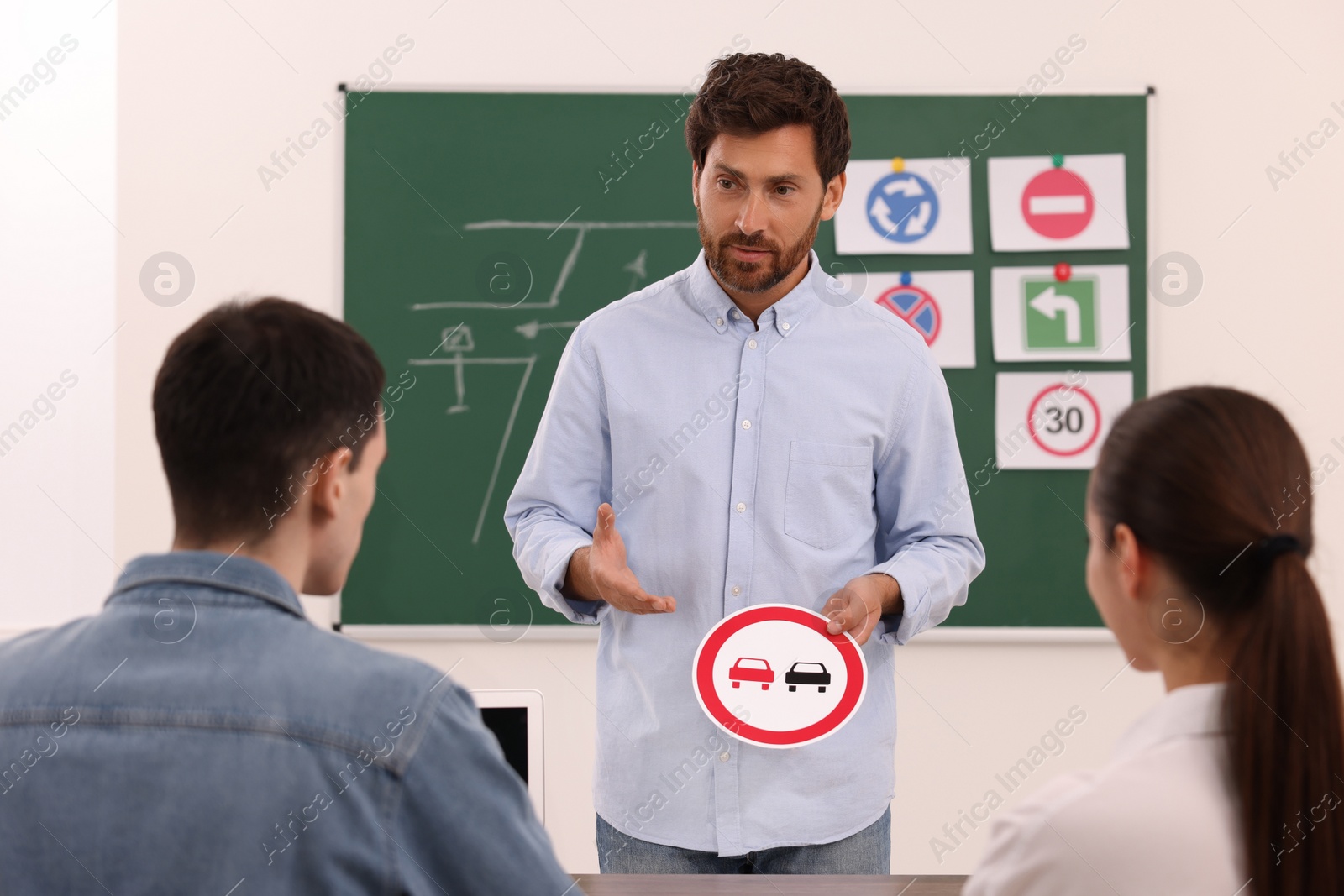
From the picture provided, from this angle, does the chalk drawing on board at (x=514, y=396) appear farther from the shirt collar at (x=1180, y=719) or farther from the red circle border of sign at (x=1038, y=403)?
the shirt collar at (x=1180, y=719)

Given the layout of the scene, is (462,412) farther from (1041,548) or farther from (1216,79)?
(1216,79)

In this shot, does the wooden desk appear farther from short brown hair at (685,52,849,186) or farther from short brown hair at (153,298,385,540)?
short brown hair at (685,52,849,186)

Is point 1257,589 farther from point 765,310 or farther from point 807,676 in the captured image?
point 765,310

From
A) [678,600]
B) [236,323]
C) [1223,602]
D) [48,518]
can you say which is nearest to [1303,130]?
[678,600]

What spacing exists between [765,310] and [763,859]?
33.6 inches

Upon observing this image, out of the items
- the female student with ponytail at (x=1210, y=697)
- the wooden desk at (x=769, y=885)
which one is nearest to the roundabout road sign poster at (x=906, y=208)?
the wooden desk at (x=769, y=885)

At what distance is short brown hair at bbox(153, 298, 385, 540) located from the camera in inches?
34.3

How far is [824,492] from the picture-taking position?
164 centimetres

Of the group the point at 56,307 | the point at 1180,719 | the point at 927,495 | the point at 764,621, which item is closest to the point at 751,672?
the point at 764,621

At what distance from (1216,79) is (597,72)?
169 centimetres

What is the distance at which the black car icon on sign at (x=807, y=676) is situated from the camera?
1.50 meters

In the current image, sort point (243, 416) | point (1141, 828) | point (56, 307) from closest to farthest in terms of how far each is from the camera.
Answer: point (1141, 828) < point (243, 416) < point (56, 307)

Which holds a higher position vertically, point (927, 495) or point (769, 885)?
point (927, 495)

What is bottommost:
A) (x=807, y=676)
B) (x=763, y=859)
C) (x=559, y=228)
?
(x=763, y=859)
